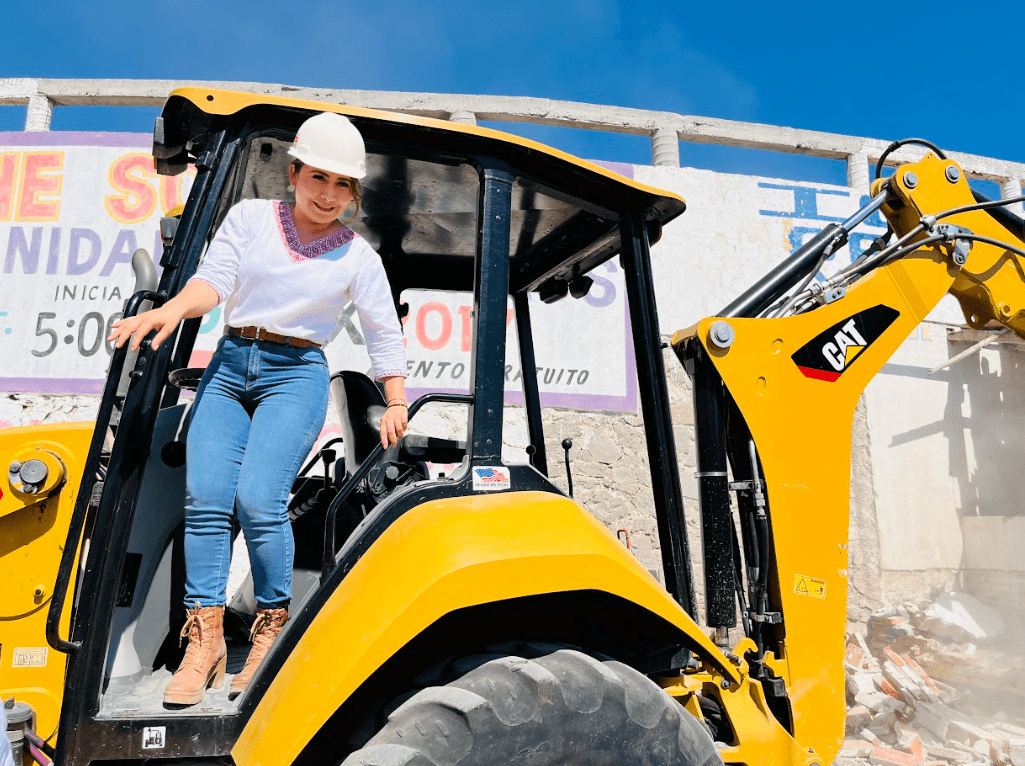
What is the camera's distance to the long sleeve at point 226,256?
85.7 inches

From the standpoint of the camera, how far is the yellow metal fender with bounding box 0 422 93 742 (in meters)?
2.70

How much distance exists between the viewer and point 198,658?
211cm

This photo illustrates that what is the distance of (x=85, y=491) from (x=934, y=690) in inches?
306

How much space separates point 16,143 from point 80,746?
26.4 feet

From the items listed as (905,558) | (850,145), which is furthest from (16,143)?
(905,558)

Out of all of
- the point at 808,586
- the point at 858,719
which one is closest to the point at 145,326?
the point at 808,586

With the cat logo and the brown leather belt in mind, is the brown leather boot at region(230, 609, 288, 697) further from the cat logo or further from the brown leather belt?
the cat logo

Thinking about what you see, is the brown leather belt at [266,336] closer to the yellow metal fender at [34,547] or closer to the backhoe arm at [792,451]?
the yellow metal fender at [34,547]

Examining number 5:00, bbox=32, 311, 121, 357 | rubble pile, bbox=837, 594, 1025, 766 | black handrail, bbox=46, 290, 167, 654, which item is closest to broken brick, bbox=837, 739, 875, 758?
rubble pile, bbox=837, 594, 1025, 766

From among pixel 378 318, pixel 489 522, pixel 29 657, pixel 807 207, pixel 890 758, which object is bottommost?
pixel 890 758

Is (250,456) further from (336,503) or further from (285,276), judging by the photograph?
(285,276)

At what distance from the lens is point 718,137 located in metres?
9.48

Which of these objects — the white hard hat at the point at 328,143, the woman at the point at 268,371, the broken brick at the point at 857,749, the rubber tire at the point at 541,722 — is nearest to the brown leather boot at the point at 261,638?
the woman at the point at 268,371

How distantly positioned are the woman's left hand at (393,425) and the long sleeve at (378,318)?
0.15 m
